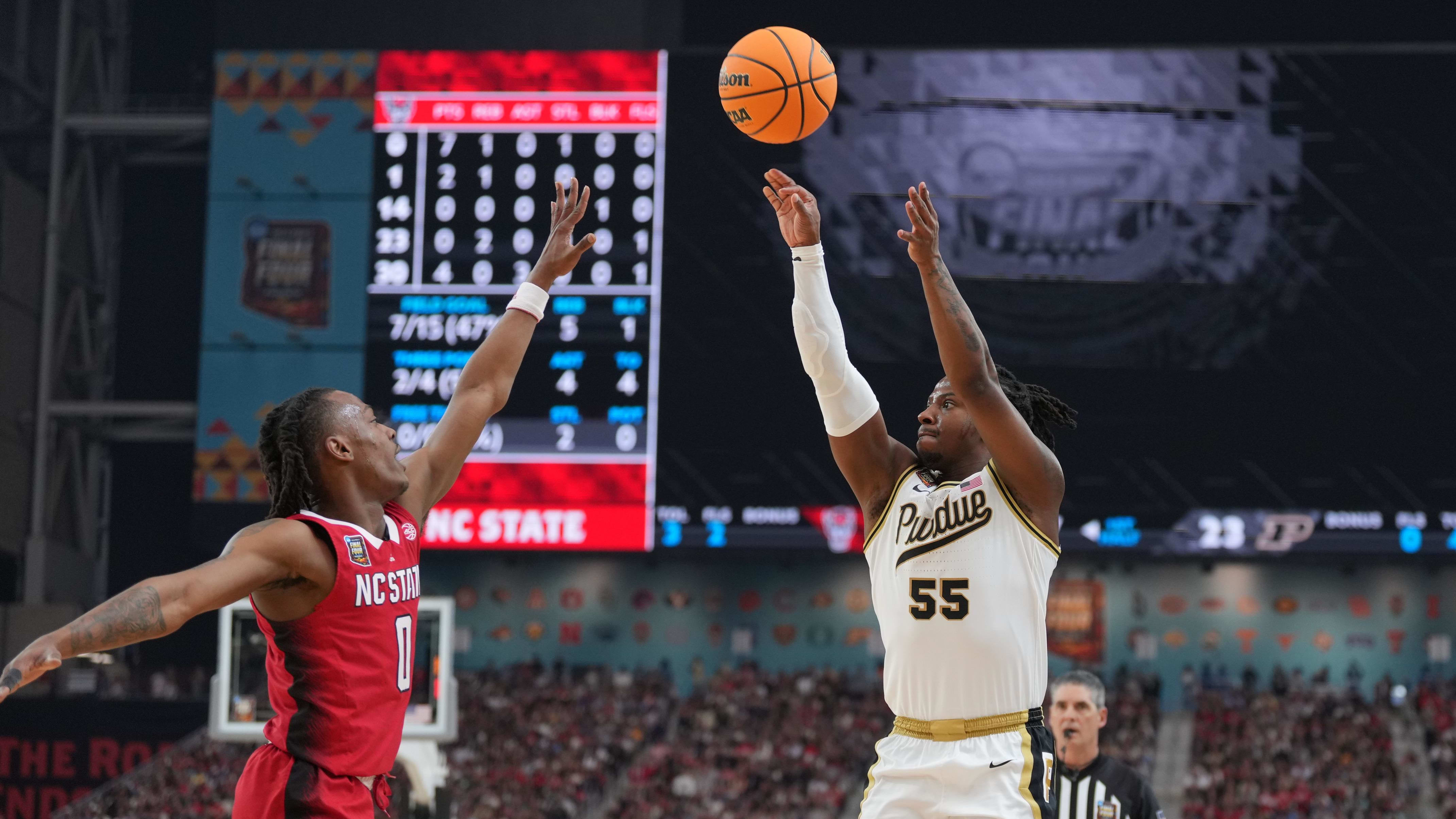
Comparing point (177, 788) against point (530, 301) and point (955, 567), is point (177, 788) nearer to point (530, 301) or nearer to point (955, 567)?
point (530, 301)

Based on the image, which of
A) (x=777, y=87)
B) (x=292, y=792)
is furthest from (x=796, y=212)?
(x=292, y=792)

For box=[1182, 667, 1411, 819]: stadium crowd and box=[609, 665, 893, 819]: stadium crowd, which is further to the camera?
box=[609, 665, 893, 819]: stadium crowd

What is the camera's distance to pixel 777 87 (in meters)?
6.91

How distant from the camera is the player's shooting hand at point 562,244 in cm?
521

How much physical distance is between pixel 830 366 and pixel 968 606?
0.91 m

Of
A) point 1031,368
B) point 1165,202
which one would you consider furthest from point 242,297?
point 1165,202

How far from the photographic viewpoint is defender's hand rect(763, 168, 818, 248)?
5.40m

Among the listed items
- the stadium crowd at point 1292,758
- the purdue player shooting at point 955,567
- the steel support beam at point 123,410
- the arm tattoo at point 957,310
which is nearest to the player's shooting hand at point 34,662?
the purdue player shooting at point 955,567

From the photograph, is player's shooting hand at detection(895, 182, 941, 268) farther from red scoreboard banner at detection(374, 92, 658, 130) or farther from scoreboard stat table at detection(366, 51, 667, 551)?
red scoreboard banner at detection(374, 92, 658, 130)

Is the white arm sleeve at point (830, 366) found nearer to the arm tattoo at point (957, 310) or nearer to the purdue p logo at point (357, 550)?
the arm tattoo at point (957, 310)

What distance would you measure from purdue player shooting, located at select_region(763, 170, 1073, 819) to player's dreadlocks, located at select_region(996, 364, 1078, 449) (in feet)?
0.29

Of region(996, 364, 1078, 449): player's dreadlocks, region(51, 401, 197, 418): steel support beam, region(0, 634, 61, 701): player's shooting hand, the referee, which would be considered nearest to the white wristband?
region(996, 364, 1078, 449): player's dreadlocks

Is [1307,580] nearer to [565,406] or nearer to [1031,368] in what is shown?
[1031,368]

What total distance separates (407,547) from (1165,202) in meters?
19.4
